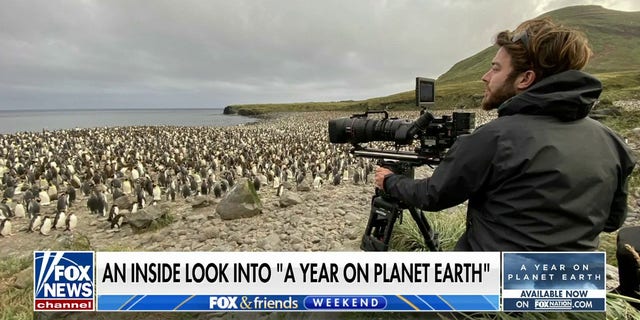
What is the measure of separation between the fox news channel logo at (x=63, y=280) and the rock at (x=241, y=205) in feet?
12.5

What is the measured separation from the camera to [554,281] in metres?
2.03

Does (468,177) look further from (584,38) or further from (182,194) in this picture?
(182,194)

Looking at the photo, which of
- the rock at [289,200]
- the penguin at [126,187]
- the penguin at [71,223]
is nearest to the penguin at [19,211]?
the penguin at [71,223]

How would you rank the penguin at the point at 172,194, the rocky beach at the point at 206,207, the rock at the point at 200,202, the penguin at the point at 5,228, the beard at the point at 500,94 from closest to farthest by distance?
1. the beard at the point at 500,94
2. the rocky beach at the point at 206,207
3. the penguin at the point at 5,228
4. the rock at the point at 200,202
5. the penguin at the point at 172,194

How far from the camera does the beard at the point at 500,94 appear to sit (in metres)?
2.04

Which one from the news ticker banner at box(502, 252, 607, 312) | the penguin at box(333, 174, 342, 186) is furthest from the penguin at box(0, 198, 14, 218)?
the news ticker banner at box(502, 252, 607, 312)

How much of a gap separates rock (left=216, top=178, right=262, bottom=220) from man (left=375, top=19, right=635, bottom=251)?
5.12 m

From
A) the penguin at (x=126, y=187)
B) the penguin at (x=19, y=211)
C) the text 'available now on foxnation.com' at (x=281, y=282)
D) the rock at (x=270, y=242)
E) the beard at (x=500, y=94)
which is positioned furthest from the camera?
the penguin at (x=126, y=187)

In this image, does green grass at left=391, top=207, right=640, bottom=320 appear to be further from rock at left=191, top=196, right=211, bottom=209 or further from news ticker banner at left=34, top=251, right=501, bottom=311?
rock at left=191, top=196, right=211, bottom=209

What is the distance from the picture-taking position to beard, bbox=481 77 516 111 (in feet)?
6.69

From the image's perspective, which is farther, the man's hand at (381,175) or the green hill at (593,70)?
the green hill at (593,70)

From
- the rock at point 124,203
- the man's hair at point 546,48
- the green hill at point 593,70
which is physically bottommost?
the rock at point 124,203

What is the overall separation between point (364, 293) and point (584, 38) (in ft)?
6.53

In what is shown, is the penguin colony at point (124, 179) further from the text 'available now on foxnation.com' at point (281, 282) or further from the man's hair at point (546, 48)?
the man's hair at point (546, 48)
